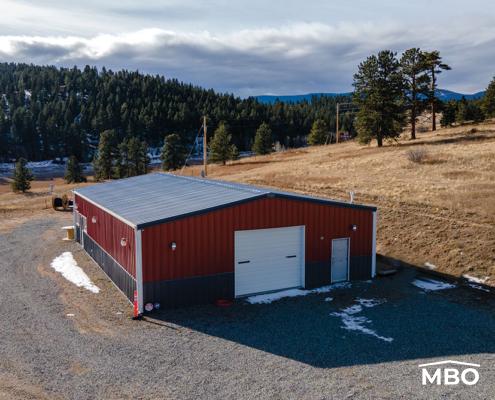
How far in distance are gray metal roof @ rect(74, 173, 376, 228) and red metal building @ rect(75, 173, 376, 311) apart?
0.19ft

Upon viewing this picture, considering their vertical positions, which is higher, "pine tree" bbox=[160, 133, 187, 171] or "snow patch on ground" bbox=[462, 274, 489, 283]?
"pine tree" bbox=[160, 133, 187, 171]

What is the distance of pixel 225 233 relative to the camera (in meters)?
16.6

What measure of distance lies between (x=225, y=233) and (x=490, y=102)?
75391mm

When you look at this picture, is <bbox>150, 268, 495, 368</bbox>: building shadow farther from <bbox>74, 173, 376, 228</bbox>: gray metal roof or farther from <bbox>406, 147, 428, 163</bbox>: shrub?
<bbox>406, 147, 428, 163</bbox>: shrub

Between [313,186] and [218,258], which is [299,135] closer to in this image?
[313,186]

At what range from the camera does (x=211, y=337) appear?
1316 centimetres

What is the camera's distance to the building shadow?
39.9ft

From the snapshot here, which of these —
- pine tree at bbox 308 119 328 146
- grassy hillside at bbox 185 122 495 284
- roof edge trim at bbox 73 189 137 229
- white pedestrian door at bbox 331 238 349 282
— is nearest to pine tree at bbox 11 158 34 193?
grassy hillside at bbox 185 122 495 284

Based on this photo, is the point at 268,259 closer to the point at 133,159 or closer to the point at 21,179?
the point at 21,179

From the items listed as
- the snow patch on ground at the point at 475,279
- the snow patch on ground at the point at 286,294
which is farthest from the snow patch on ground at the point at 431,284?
the snow patch on ground at the point at 286,294

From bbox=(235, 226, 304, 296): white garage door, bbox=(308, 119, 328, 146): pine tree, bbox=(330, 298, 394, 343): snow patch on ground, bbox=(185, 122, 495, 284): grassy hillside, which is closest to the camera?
bbox=(330, 298, 394, 343): snow patch on ground

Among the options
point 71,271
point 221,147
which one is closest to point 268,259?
point 71,271

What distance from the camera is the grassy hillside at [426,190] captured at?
21.3m

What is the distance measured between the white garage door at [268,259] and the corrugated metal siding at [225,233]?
29 centimetres
